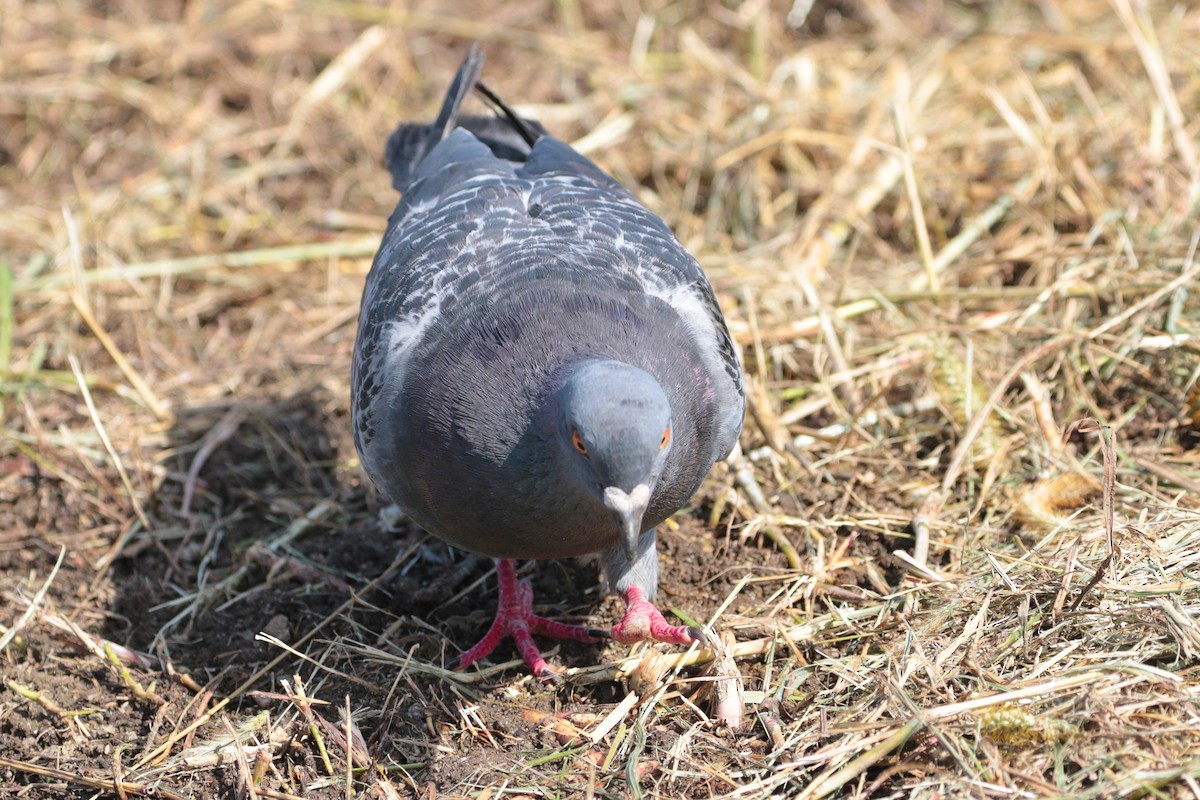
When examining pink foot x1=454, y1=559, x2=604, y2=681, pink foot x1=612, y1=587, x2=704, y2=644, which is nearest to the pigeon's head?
pink foot x1=612, y1=587, x2=704, y2=644

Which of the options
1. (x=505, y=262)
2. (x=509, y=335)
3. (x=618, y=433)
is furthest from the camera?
(x=505, y=262)

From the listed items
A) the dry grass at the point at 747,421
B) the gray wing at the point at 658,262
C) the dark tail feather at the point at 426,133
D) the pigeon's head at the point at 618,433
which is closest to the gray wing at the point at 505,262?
the gray wing at the point at 658,262

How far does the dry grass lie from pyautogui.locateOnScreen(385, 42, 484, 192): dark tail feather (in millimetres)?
1382

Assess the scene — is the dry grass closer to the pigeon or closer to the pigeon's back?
the pigeon

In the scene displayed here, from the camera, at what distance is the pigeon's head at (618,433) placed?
12.3 ft

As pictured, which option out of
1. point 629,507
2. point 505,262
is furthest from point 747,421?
point 629,507

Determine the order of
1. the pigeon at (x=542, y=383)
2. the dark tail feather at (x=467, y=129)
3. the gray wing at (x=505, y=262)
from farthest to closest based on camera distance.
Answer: the dark tail feather at (x=467, y=129) → the gray wing at (x=505, y=262) → the pigeon at (x=542, y=383)

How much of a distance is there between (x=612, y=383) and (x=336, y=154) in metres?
6.00

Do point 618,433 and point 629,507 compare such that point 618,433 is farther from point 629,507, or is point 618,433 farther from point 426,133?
point 426,133

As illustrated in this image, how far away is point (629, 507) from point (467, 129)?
3.31 metres

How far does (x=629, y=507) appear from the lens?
12.5 feet

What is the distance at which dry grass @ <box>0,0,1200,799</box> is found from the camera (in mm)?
4344

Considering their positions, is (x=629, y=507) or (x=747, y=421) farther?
(x=747, y=421)

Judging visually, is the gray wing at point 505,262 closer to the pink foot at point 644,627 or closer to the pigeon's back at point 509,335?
the pigeon's back at point 509,335
